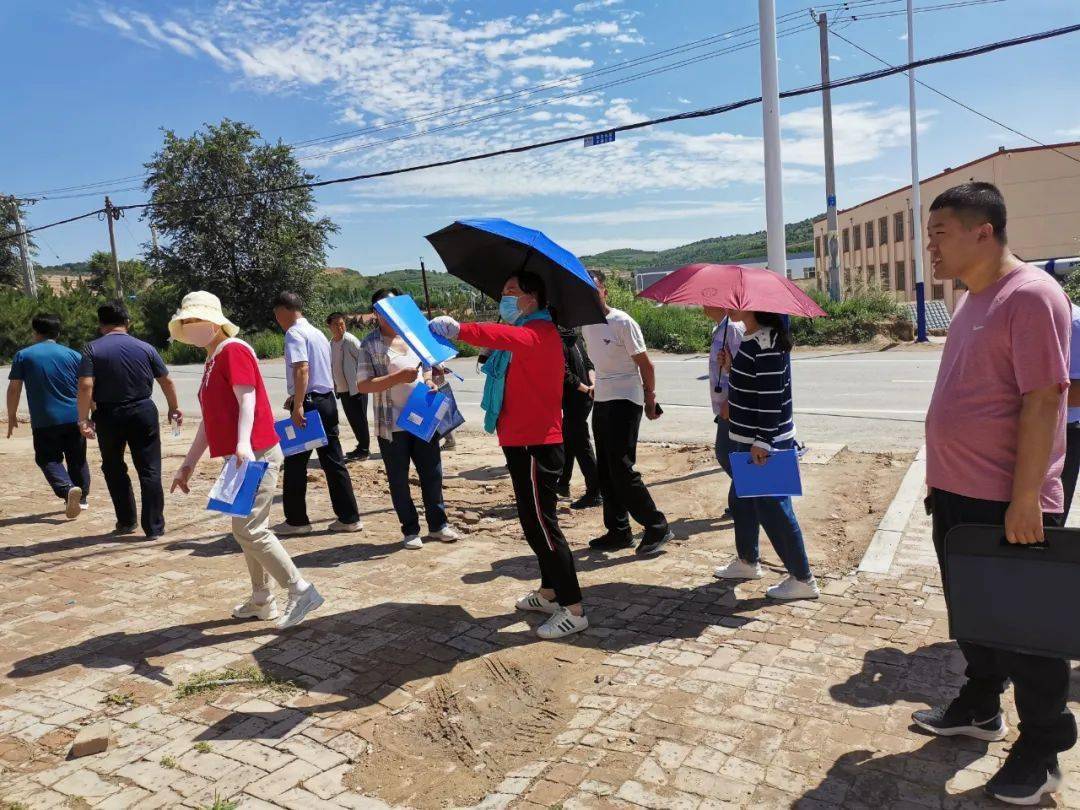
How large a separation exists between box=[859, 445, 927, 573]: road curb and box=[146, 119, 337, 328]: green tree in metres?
37.5

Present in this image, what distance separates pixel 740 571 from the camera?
15.7ft

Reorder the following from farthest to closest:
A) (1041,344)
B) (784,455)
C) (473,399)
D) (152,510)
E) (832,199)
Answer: (832,199) < (473,399) < (152,510) < (784,455) < (1041,344)

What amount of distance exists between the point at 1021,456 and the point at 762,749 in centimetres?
141

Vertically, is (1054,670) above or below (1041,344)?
below

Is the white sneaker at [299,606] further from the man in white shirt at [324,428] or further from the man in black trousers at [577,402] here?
the man in black trousers at [577,402]

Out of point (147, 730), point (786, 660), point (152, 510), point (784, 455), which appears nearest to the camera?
point (147, 730)

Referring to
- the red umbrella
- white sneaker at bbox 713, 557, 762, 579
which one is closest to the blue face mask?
the red umbrella

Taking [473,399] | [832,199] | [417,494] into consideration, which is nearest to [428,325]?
[417,494]

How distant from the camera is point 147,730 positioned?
334 cm

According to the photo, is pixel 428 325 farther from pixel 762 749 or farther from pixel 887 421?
pixel 887 421

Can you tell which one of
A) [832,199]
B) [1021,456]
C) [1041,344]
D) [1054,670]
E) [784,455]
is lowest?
[1054,670]

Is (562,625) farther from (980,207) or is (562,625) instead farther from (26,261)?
(26,261)

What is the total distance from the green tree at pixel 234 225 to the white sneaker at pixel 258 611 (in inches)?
1484

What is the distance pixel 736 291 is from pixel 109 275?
68.1 metres
